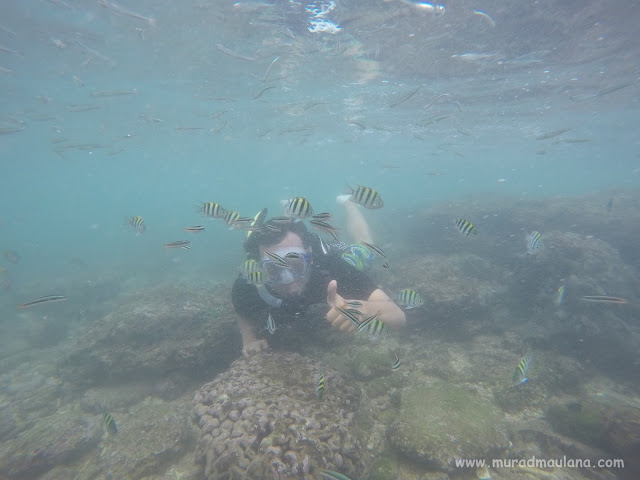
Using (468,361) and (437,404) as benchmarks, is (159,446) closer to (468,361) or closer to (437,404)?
(437,404)

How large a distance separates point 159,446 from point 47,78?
2408 cm

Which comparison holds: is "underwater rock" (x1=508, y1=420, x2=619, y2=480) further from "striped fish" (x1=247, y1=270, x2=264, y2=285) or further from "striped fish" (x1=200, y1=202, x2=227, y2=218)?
"striped fish" (x1=200, y1=202, x2=227, y2=218)

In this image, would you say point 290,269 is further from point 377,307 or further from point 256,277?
point 377,307

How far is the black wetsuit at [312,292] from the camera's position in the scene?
4375 millimetres

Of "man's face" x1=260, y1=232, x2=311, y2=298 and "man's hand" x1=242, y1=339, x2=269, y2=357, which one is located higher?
"man's face" x1=260, y1=232, x2=311, y2=298

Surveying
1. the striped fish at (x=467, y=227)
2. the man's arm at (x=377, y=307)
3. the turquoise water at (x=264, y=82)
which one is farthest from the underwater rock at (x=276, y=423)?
the turquoise water at (x=264, y=82)

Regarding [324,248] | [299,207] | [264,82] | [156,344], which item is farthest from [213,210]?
[264,82]

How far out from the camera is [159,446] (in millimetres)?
4762

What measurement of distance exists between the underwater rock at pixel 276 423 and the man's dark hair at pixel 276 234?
1.95 m

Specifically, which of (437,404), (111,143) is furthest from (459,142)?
(111,143)

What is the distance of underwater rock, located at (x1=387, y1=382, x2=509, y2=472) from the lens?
368cm

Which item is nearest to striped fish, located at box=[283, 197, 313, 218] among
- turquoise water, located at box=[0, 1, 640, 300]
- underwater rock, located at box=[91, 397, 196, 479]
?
underwater rock, located at box=[91, 397, 196, 479]

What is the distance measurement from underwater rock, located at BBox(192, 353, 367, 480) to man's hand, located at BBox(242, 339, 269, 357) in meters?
0.18

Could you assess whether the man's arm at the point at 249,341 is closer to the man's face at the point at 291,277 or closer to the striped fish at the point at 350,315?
the man's face at the point at 291,277
